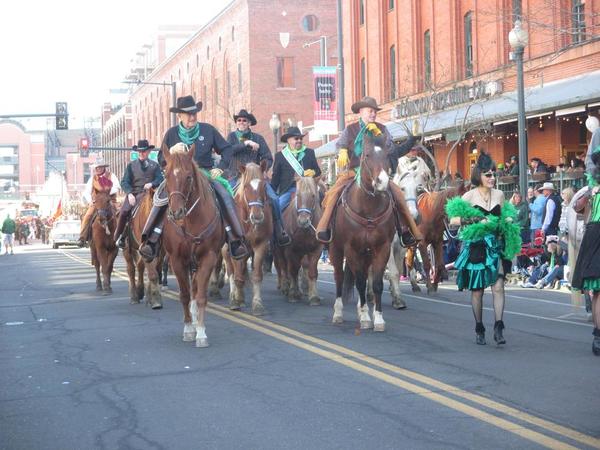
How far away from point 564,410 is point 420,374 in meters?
1.80

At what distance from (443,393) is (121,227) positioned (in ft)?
31.5

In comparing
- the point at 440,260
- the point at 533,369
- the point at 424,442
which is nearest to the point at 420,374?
the point at 533,369

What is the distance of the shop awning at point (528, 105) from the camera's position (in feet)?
87.0

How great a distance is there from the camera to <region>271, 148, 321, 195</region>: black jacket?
54.0 feet

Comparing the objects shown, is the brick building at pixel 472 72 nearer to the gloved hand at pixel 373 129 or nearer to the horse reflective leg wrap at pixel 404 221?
the horse reflective leg wrap at pixel 404 221

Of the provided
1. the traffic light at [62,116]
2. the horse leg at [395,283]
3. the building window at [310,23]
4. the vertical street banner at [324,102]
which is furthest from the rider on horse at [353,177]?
the building window at [310,23]

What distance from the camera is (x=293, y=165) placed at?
16.4 m

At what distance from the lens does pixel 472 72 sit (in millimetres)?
37062

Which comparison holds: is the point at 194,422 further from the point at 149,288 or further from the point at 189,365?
the point at 149,288

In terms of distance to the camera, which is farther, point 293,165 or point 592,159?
Answer: point 293,165

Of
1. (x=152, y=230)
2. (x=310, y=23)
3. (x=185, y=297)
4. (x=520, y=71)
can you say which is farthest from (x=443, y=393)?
(x=310, y=23)

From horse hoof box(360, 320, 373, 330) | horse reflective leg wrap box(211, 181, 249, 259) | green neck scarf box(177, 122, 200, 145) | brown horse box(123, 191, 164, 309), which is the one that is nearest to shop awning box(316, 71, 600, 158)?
brown horse box(123, 191, 164, 309)

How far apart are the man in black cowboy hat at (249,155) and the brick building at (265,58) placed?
148ft

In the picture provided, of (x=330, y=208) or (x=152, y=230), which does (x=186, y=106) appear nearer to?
(x=152, y=230)
